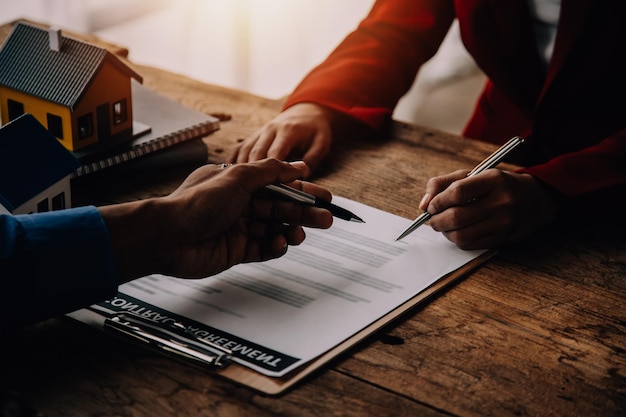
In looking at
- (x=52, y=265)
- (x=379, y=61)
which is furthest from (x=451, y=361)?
(x=379, y=61)

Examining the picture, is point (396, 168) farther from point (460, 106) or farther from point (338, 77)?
point (460, 106)

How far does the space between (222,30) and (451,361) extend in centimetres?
→ 353

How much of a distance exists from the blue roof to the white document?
1.29ft

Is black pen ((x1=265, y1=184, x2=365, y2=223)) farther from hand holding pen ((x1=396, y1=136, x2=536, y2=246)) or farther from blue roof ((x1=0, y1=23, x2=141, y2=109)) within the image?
blue roof ((x1=0, y1=23, x2=141, y2=109))

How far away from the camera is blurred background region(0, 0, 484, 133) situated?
3.96 metres

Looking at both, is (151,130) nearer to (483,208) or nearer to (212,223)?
(212,223)

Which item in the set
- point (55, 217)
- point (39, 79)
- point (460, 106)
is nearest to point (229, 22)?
point (460, 106)

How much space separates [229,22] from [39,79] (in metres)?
3.05

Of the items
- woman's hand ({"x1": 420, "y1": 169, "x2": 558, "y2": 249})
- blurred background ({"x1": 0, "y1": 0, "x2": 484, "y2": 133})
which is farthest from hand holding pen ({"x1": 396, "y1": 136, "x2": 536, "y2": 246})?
blurred background ({"x1": 0, "y1": 0, "x2": 484, "y2": 133})

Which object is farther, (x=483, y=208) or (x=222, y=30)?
(x=222, y=30)

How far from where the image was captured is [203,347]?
901 mm

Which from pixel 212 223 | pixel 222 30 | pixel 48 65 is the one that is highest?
pixel 48 65

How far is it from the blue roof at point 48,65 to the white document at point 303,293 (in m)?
0.39

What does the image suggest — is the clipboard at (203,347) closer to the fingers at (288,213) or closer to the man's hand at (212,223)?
the man's hand at (212,223)
